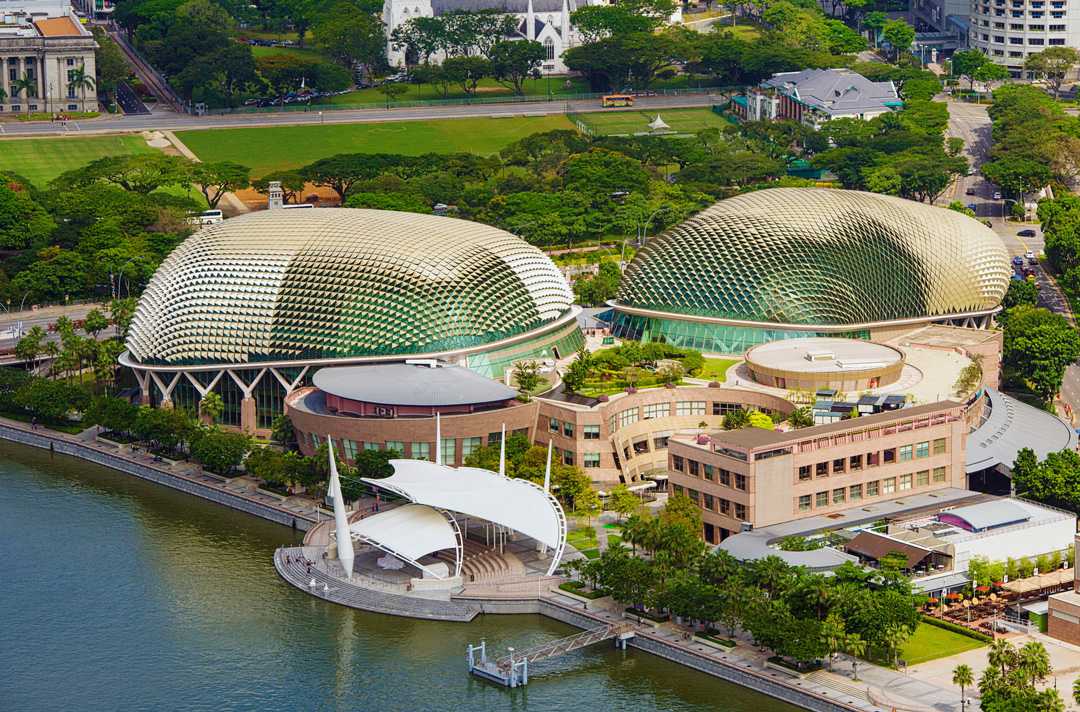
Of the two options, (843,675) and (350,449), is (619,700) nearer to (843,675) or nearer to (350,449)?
(843,675)

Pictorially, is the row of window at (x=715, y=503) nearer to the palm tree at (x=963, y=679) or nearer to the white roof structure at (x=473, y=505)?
the white roof structure at (x=473, y=505)

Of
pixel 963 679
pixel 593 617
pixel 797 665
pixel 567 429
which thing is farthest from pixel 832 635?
pixel 567 429

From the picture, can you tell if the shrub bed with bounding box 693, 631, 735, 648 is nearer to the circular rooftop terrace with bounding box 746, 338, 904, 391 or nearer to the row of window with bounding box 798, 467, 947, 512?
the row of window with bounding box 798, 467, 947, 512

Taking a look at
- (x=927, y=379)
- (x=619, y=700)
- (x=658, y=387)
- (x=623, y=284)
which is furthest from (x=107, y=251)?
(x=619, y=700)

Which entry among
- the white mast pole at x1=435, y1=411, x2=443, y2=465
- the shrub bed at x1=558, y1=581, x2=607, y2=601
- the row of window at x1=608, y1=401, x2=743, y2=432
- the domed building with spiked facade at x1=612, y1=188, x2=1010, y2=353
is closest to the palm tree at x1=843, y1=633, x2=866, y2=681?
the shrub bed at x1=558, y1=581, x2=607, y2=601

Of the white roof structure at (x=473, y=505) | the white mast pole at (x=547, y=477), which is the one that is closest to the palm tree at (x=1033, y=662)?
the white roof structure at (x=473, y=505)
